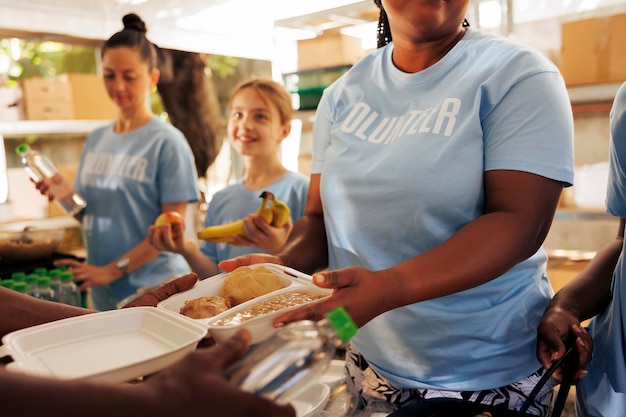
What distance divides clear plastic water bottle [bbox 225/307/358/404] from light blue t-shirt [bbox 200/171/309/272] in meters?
1.59

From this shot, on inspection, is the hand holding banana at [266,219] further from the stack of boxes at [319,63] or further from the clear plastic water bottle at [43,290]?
the stack of boxes at [319,63]

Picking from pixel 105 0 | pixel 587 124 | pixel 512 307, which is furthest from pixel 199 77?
pixel 512 307

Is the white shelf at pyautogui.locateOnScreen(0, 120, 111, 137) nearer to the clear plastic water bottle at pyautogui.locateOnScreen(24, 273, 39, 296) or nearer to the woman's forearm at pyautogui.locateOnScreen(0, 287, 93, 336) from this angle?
the clear plastic water bottle at pyautogui.locateOnScreen(24, 273, 39, 296)

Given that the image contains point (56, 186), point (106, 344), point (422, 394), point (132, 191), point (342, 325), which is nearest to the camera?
point (342, 325)

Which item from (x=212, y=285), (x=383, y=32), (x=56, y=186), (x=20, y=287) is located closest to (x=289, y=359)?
(x=212, y=285)

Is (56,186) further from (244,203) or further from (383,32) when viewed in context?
(383,32)

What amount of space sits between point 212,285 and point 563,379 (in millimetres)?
647

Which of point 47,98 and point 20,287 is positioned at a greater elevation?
point 47,98

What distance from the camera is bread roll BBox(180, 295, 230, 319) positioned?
2.95 ft

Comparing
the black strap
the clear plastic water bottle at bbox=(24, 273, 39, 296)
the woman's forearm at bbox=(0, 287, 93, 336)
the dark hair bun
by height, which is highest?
the dark hair bun

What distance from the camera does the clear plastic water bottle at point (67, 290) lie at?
2.44 meters

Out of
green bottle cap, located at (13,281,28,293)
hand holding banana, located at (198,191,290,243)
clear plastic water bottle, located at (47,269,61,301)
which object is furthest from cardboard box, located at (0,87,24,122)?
hand holding banana, located at (198,191,290,243)

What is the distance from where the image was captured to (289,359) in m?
0.60

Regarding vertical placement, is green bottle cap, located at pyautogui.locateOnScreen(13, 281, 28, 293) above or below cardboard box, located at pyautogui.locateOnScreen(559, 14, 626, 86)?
below
